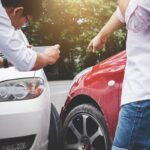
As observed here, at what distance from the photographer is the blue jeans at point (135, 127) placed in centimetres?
311

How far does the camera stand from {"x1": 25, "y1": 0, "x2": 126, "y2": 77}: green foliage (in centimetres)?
3428

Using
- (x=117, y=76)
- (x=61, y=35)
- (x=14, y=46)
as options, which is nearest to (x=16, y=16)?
(x=14, y=46)

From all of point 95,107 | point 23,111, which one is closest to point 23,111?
point 23,111

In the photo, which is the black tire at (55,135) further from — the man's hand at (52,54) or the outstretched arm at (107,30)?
the man's hand at (52,54)

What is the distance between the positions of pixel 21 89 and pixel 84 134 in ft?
2.27

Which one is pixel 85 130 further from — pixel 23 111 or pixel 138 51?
pixel 138 51

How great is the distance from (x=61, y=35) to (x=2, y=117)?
30802 millimetres

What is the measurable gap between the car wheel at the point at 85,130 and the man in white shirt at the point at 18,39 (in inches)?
61.9

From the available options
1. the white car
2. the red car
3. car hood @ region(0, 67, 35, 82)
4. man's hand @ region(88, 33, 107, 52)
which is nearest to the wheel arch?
the red car

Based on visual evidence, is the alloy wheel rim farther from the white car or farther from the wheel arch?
the white car

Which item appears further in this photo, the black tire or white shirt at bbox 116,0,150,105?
the black tire

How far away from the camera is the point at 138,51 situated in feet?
10.3

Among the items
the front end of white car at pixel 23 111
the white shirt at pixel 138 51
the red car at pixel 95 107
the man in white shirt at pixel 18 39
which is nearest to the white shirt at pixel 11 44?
the man in white shirt at pixel 18 39

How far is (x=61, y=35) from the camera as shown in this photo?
35.4m
